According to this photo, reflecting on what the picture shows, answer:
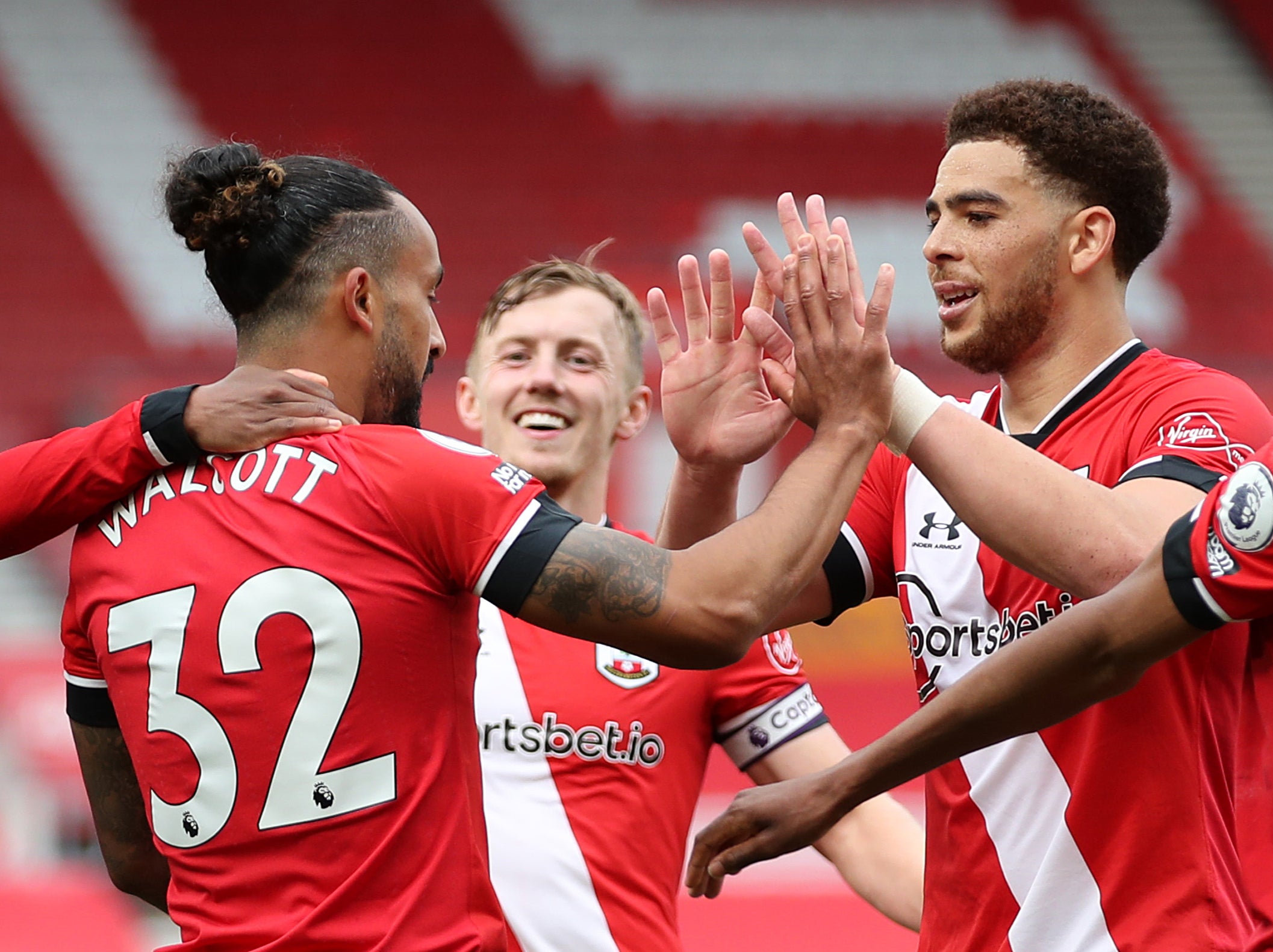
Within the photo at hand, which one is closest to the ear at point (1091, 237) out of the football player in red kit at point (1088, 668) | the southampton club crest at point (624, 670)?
the football player in red kit at point (1088, 668)

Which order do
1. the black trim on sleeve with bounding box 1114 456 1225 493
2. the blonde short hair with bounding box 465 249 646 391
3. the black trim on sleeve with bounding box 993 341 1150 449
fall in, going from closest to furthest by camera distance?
the black trim on sleeve with bounding box 1114 456 1225 493, the black trim on sleeve with bounding box 993 341 1150 449, the blonde short hair with bounding box 465 249 646 391

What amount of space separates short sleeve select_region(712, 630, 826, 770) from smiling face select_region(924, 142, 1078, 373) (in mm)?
921

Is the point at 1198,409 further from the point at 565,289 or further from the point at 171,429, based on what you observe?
the point at 565,289

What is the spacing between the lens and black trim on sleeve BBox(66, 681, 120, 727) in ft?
8.60

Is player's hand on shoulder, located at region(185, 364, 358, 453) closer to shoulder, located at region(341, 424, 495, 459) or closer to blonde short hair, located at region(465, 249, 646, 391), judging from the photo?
shoulder, located at region(341, 424, 495, 459)

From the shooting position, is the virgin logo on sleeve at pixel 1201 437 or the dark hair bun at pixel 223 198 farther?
the virgin logo on sleeve at pixel 1201 437

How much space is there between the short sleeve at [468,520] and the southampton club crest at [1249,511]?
0.95 meters

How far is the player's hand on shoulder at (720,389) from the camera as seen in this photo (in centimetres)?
283

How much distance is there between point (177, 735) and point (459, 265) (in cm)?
1063

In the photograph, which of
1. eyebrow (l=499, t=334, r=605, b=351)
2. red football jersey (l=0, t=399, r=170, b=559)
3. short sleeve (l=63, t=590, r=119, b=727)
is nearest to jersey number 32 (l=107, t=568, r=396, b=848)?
red football jersey (l=0, t=399, r=170, b=559)

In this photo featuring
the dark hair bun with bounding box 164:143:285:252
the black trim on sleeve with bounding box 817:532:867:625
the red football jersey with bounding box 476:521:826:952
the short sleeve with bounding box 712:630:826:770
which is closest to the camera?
the dark hair bun with bounding box 164:143:285:252

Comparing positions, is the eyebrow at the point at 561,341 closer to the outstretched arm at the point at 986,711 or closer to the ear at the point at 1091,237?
the ear at the point at 1091,237

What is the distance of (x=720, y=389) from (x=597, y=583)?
0.74 m

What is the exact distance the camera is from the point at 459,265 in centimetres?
1270
